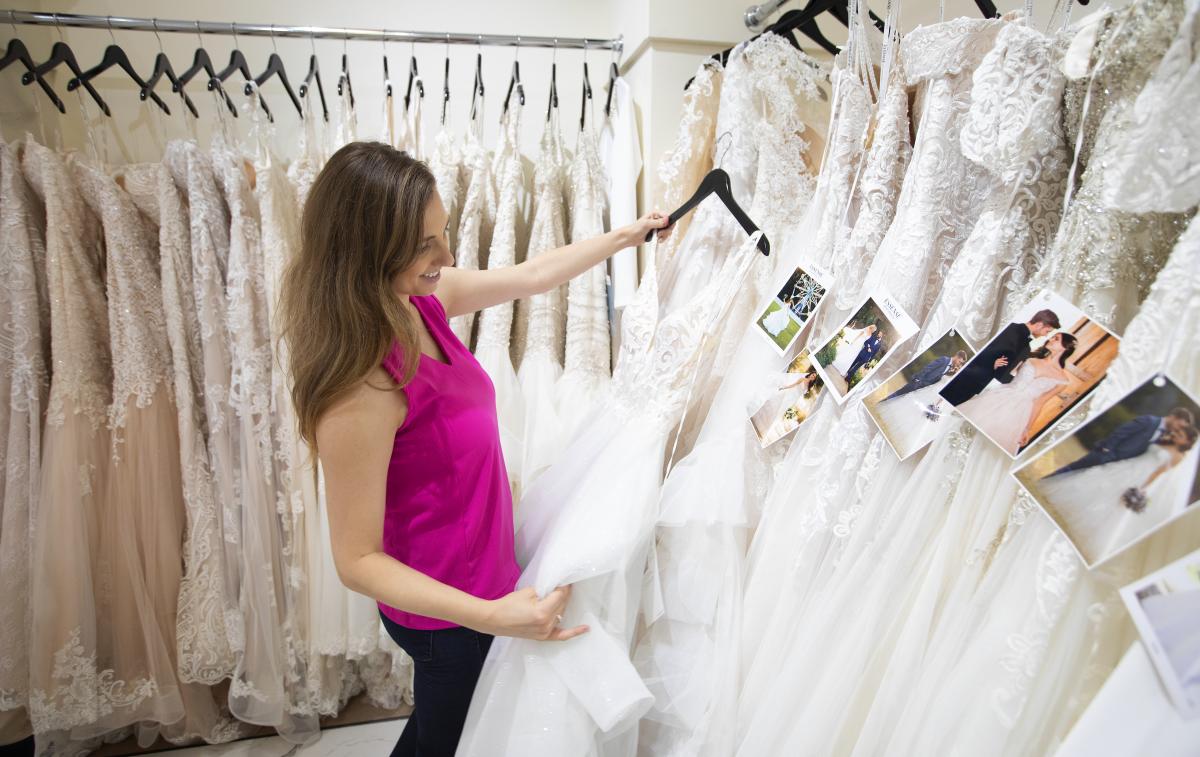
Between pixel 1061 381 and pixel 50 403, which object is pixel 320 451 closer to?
pixel 1061 381

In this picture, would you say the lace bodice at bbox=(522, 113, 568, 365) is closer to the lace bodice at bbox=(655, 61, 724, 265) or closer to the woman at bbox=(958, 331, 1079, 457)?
the lace bodice at bbox=(655, 61, 724, 265)

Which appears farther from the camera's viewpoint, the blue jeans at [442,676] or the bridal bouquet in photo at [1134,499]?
the blue jeans at [442,676]

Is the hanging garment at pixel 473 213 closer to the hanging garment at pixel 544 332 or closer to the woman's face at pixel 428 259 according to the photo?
the hanging garment at pixel 544 332

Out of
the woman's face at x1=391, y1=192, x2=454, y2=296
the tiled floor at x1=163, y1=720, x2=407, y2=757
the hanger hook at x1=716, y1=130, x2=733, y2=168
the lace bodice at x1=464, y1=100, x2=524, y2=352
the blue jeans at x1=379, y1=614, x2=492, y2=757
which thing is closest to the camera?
the woman's face at x1=391, y1=192, x2=454, y2=296

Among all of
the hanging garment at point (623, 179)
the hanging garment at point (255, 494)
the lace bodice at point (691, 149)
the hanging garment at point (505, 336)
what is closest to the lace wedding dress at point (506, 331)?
the hanging garment at point (505, 336)

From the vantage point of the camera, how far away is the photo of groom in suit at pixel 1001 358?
55 cm

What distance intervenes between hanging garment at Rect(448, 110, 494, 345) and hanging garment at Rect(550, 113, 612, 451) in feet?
0.67

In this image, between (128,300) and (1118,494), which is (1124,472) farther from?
(128,300)

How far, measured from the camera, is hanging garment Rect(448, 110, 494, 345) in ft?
4.55

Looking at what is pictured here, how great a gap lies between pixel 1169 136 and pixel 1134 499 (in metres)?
0.28

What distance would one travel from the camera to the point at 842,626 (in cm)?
67

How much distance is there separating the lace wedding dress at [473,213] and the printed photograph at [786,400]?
757 mm

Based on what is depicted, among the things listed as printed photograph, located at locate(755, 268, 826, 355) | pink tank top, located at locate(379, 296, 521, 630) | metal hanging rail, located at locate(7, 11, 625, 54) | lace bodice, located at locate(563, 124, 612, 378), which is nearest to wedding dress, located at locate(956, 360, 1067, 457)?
printed photograph, located at locate(755, 268, 826, 355)

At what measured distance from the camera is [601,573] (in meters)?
0.75
